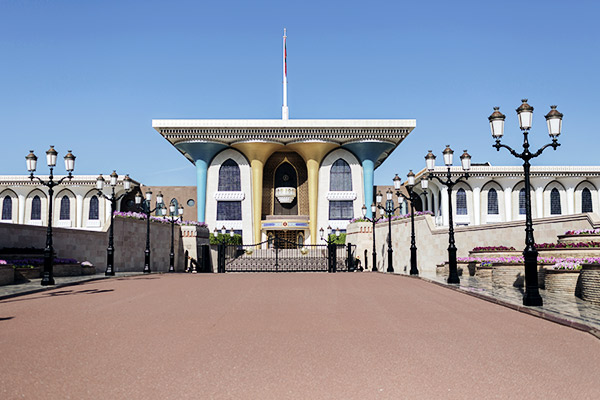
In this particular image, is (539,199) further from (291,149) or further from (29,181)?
(29,181)

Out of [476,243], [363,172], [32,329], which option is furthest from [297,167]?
[32,329]

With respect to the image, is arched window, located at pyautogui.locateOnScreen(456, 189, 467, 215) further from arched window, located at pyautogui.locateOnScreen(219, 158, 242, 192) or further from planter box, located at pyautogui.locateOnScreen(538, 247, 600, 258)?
planter box, located at pyautogui.locateOnScreen(538, 247, 600, 258)

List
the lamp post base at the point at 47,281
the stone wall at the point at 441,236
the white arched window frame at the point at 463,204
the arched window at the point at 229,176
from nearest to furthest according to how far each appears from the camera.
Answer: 1. the lamp post base at the point at 47,281
2. the stone wall at the point at 441,236
3. the white arched window frame at the point at 463,204
4. the arched window at the point at 229,176

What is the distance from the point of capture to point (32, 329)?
26.5 feet

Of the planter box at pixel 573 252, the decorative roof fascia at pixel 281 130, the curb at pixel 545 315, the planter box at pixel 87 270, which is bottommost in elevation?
the planter box at pixel 87 270

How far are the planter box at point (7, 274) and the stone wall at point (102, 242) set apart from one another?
4464 mm

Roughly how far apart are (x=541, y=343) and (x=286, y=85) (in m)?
56.1

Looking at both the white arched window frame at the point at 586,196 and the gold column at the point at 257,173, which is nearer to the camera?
the gold column at the point at 257,173

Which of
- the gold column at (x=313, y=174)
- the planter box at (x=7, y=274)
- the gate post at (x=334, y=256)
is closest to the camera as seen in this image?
the planter box at (x=7, y=274)

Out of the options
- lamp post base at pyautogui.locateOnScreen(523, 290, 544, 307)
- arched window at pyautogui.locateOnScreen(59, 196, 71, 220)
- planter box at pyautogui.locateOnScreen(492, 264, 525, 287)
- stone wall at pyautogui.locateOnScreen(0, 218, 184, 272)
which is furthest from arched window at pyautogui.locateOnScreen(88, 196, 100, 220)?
lamp post base at pyautogui.locateOnScreen(523, 290, 544, 307)

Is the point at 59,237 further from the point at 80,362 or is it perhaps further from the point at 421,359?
the point at 421,359

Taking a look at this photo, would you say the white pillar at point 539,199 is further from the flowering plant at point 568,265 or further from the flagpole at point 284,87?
the flowering plant at point 568,265

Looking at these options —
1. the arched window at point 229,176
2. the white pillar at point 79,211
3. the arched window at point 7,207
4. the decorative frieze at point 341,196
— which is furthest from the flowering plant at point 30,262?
the arched window at point 7,207

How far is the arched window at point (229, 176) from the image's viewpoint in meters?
57.9
